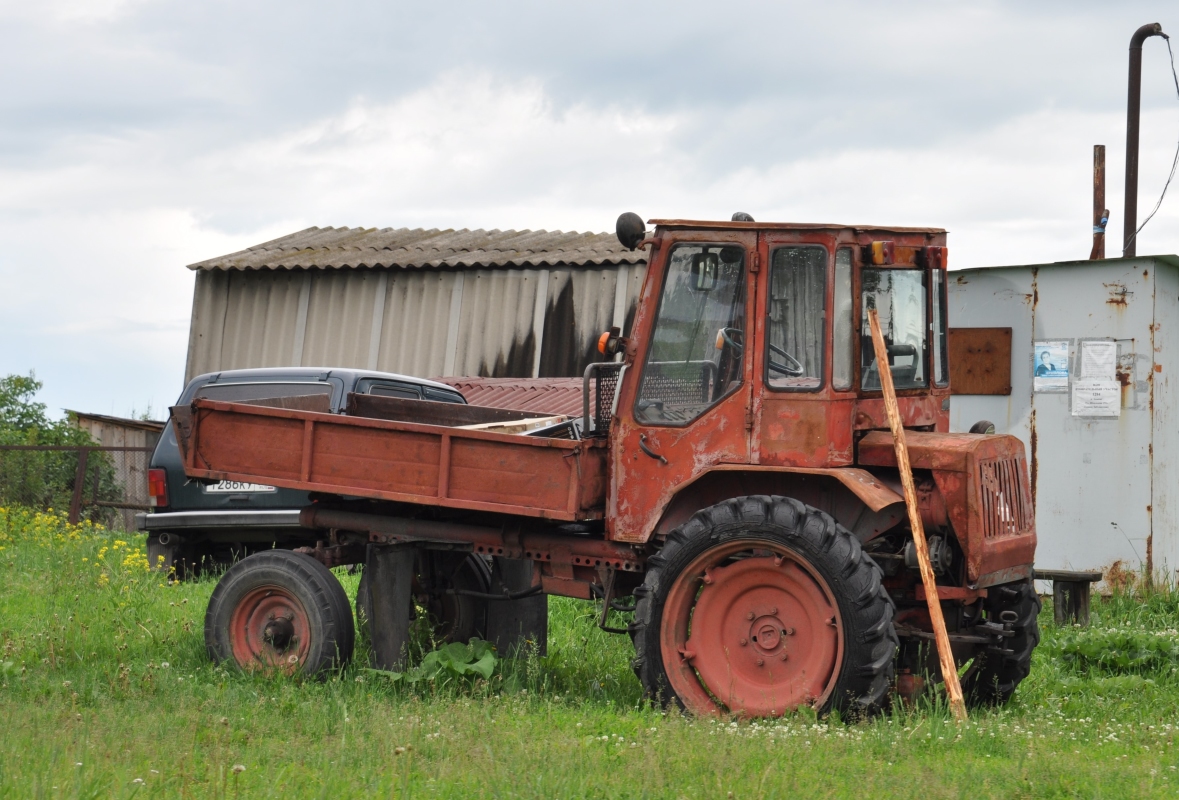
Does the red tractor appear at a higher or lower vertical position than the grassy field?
higher

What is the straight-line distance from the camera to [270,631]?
7871 mm

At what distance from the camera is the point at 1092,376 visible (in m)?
11.2

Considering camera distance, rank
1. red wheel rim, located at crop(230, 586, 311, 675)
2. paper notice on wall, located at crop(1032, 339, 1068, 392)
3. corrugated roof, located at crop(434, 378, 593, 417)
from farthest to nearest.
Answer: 1. corrugated roof, located at crop(434, 378, 593, 417)
2. paper notice on wall, located at crop(1032, 339, 1068, 392)
3. red wheel rim, located at crop(230, 586, 311, 675)

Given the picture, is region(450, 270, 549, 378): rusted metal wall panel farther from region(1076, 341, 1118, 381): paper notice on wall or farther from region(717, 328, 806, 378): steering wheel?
region(717, 328, 806, 378): steering wheel

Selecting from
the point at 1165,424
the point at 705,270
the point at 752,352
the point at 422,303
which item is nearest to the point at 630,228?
the point at 705,270

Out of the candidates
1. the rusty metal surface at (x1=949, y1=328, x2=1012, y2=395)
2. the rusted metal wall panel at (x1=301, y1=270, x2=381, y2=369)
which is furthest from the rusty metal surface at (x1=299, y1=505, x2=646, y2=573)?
the rusted metal wall panel at (x1=301, y1=270, x2=381, y2=369)

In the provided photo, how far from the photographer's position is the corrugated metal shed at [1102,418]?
11.0m

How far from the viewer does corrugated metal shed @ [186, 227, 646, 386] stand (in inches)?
668

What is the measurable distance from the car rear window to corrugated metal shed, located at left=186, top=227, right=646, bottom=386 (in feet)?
20.9

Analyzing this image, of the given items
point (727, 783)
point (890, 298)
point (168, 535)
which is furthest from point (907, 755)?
point (168, 535)

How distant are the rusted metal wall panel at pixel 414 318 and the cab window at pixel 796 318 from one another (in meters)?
9.53

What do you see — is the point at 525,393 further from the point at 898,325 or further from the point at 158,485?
the point at 898,325

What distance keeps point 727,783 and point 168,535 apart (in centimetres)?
758

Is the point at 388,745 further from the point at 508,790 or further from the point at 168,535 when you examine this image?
the point at 168,535
